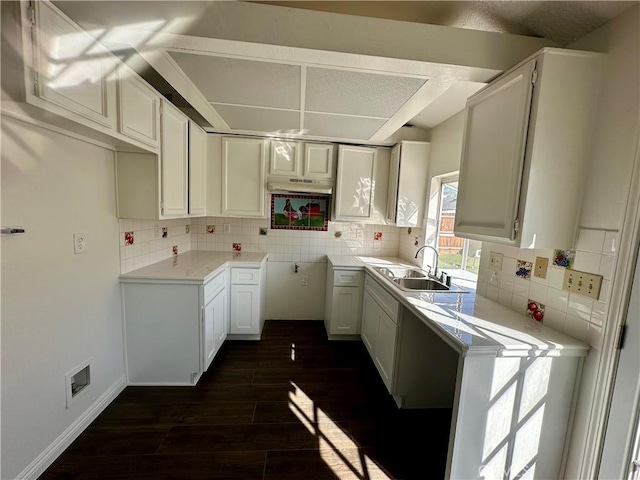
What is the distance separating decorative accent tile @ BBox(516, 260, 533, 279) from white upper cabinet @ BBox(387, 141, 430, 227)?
1.30 m

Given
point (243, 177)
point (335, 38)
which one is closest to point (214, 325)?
point (243, 177)

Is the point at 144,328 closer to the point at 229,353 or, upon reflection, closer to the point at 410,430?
the point at 229,353

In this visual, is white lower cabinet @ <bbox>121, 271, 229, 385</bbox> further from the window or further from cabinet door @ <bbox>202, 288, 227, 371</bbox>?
the window

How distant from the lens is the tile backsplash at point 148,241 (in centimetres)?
196

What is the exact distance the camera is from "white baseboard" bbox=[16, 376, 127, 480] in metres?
1.27

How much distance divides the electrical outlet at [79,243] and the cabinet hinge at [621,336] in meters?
2.73

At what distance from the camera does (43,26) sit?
103 centimetres

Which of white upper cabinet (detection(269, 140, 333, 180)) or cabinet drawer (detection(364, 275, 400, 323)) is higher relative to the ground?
white upper cabinet (detection(269, 140, 333, 180))

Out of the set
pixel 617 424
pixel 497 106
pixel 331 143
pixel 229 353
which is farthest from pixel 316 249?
pixel 617 424

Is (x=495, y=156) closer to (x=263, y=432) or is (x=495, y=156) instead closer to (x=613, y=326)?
(x=613, y=326)

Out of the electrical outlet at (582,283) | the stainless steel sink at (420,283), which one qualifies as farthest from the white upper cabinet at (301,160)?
the electrical outlet at (582,283)

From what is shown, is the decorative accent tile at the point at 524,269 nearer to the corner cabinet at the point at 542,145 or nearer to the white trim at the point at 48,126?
the corner cabinet at the point at 542,145

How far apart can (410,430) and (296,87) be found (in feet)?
7.87

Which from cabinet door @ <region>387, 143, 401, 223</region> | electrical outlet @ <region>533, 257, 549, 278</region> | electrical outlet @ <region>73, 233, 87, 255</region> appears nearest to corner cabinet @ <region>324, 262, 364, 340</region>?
cabinet door @ <region>387, 143, 401, 223</region>
